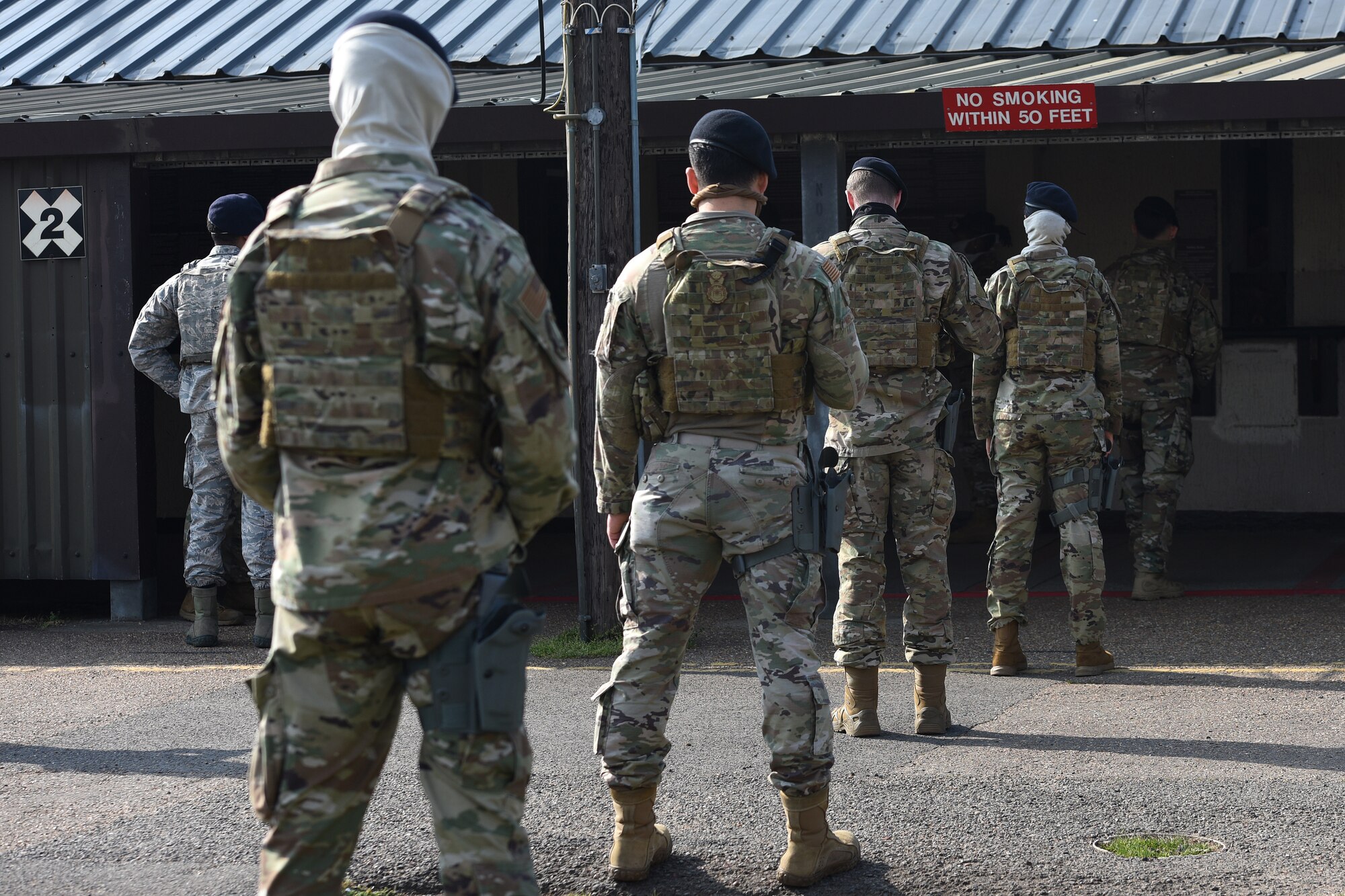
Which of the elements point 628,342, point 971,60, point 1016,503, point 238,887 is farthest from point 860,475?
point 971,60

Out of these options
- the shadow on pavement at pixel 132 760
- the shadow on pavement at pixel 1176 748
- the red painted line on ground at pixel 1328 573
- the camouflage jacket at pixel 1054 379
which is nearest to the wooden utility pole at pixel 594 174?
the camouflage jacket at pixel 1054 379

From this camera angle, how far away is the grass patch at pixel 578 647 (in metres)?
→ 7.47

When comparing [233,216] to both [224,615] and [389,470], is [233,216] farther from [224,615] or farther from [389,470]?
[389,470]

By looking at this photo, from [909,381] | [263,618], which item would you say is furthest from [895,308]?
[263,618]

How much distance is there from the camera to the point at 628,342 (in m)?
4.43

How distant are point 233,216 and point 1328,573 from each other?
6.73 m

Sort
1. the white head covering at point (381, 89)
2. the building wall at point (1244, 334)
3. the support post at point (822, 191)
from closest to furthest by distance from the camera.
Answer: the white head covering at point (381, 89)
the support post at point (822, 191)
the building wall at point (1244, 334)

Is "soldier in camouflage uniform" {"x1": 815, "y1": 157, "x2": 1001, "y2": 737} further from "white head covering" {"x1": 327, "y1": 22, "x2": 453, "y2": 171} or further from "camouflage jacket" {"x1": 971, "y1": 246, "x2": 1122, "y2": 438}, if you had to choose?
"white head covering" {"x1": 327, "y1": 22, "x2": 453, "y2": 171}

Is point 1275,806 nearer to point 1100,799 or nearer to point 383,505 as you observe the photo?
point 1100,799

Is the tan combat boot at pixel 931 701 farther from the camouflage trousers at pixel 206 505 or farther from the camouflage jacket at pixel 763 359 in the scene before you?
the camouflage trousers at pixel 206 505

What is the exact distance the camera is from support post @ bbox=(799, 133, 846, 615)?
838 centimetres

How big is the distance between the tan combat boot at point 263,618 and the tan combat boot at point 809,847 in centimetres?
420

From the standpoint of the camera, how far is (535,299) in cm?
307

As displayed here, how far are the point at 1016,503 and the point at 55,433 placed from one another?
552 cm
